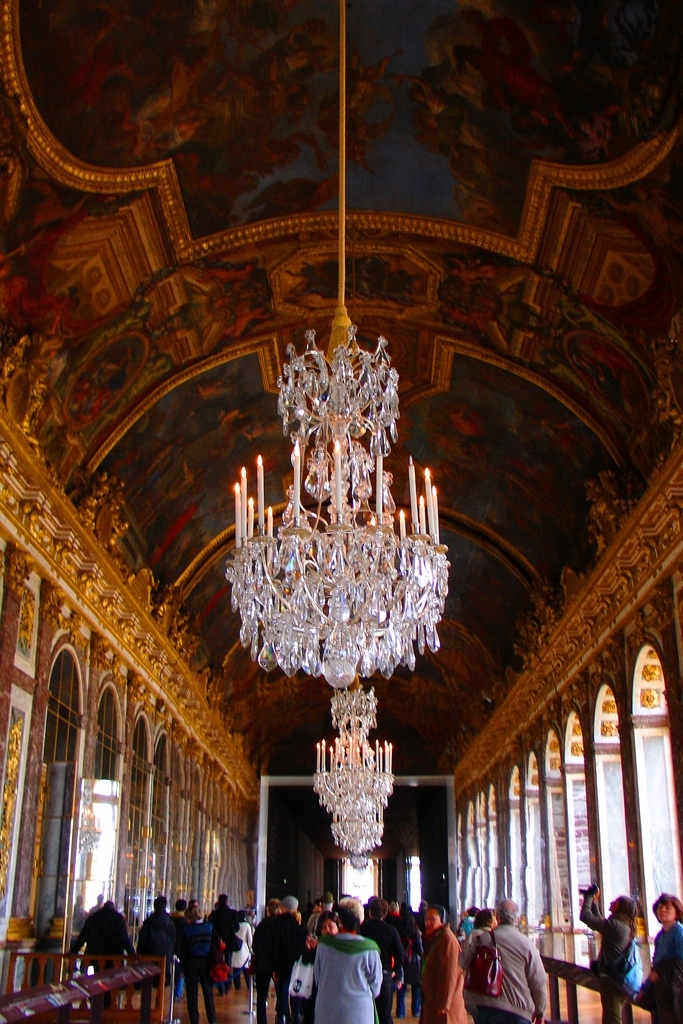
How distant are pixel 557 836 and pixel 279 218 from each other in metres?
13.6

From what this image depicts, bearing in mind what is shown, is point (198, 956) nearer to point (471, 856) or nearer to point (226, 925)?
point (226, 925)

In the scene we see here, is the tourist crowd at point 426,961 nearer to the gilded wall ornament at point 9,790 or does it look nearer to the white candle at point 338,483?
the gilded wall ornament at point 9,790

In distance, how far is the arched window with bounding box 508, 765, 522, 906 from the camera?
2333 centimetres

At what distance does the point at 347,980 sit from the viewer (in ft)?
19.0

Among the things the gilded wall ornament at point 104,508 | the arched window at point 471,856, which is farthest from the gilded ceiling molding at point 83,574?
the arched window at point 471,856

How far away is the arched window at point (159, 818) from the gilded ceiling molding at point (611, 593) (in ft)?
25.2

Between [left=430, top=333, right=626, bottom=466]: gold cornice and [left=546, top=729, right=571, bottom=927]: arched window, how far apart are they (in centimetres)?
747

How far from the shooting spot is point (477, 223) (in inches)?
470

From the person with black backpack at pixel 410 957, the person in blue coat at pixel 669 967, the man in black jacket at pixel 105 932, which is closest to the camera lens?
the person in blue coat at pixel 669 967

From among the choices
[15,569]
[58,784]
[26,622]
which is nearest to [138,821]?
[58,784]

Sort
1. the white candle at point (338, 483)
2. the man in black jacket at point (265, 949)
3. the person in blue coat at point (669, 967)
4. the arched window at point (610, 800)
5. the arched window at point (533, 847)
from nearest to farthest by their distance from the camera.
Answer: the person in blue coat at point (669, 967)
the white candle at point (338, 483)
the man in black jacket at point (265, 949)
the arched window at point (610, 800)
the arched window at point (533, 847)

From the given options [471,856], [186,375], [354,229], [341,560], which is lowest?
[471,856]

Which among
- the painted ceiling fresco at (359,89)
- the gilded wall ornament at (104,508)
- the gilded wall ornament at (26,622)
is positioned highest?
the painted ceiling fresco at (359,89)

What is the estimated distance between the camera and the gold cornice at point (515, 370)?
1384cm
